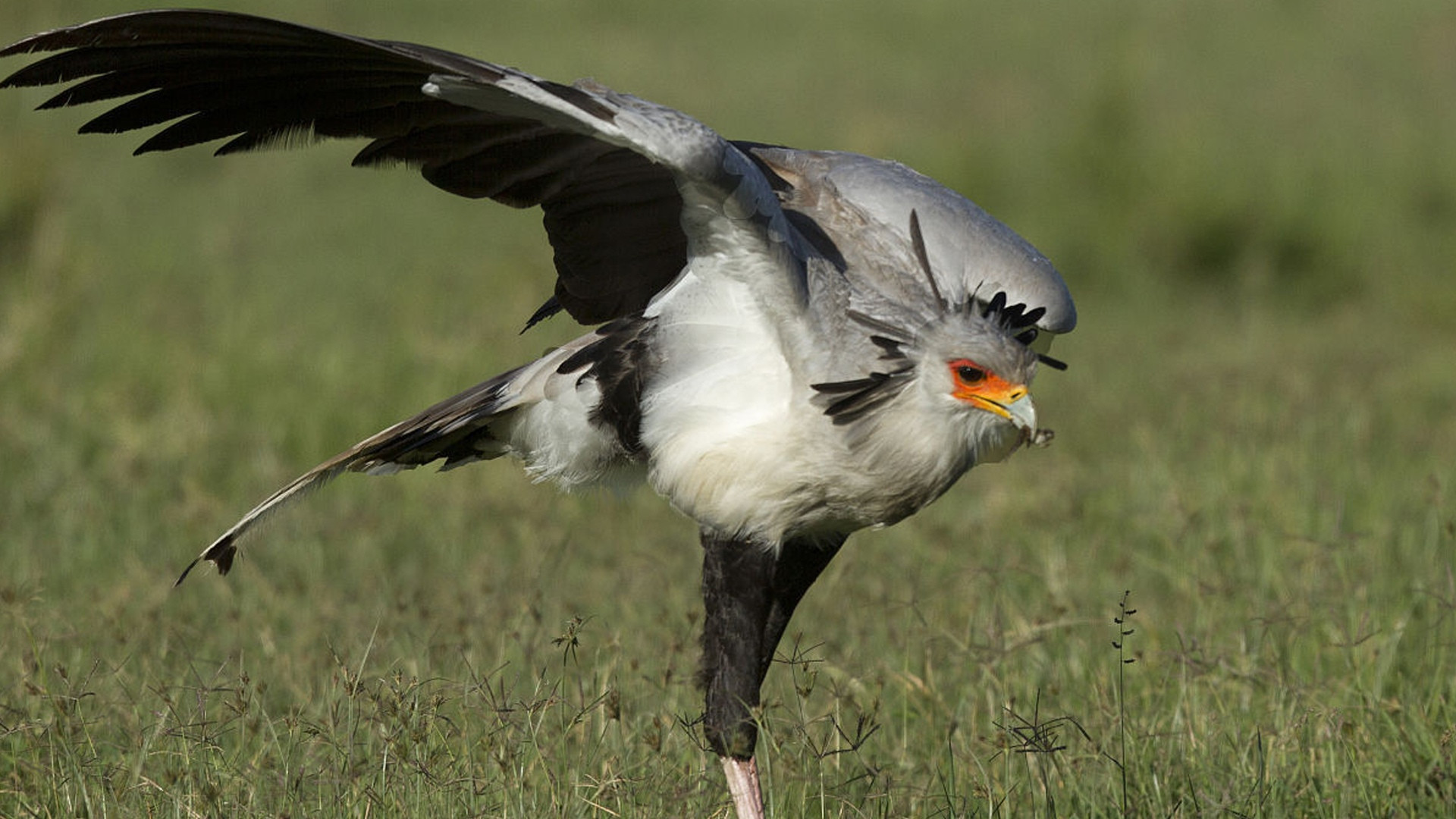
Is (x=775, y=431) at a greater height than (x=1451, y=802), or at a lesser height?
greater

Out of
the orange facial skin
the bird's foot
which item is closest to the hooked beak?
the orange facial skin

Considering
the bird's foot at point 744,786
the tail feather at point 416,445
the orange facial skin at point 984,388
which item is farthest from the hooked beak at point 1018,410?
the tail feather at point 416,445

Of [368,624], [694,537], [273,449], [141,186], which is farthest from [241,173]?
[368,624]

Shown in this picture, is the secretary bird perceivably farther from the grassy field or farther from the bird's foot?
the grassy field

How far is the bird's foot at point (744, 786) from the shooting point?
313 cm

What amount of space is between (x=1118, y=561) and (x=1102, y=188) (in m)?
5.92

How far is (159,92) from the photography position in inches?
114

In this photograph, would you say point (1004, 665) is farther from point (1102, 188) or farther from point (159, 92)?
point (1102, 188)

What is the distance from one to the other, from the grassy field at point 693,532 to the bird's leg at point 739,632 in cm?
7

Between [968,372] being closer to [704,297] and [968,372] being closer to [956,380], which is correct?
[956,380]

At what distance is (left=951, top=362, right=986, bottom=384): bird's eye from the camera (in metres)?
2.84

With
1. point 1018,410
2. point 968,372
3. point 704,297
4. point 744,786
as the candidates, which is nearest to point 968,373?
point 968,372

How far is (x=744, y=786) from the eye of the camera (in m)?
3.19

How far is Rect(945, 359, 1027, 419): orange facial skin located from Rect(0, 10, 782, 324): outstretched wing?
438 millimetres
